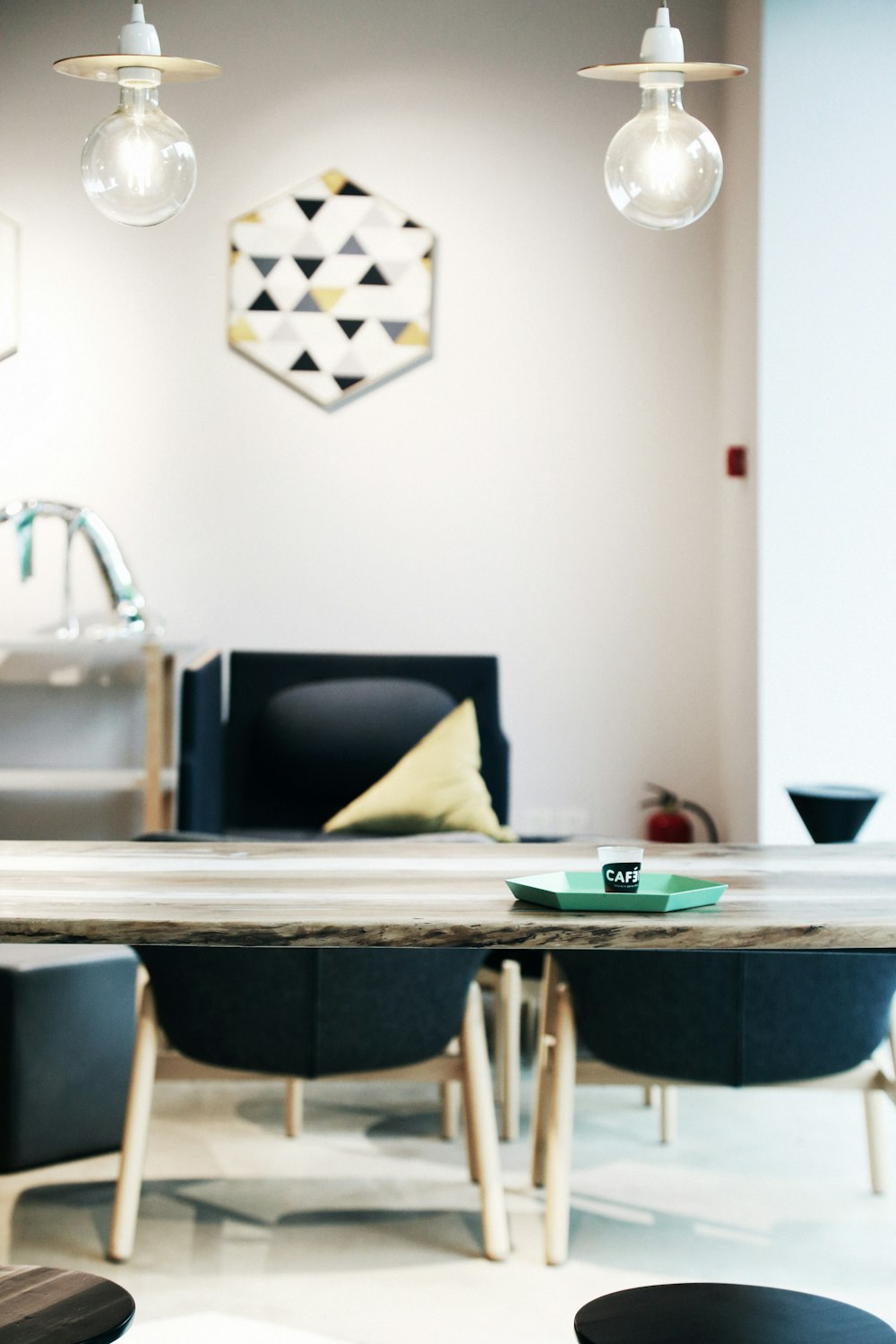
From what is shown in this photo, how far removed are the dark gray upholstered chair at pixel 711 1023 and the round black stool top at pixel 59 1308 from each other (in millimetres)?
1071

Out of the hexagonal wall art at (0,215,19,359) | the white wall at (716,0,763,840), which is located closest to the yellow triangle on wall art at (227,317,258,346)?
the hexagonal wall art at (0,215,19,359)

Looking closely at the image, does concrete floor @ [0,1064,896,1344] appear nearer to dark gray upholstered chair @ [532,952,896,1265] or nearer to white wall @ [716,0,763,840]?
dark gray upholstered chair @ [532,952,896,1265]

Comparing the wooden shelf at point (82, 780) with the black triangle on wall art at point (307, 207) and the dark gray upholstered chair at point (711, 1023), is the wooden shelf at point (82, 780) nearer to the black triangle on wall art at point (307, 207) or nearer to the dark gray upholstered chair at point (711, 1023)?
the black triangle on wall art at point (307, 207)

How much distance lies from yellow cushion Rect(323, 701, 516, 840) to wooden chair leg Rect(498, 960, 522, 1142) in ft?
1.24

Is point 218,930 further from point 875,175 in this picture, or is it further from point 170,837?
point 875,175

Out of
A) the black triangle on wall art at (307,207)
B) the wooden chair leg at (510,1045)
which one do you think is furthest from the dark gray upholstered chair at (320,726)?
the black triangle on wall art at (307,207)

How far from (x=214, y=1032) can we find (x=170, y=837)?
0.31 m

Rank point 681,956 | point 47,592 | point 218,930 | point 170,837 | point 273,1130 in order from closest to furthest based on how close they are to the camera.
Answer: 1. point 218,930
2. point 681,956
3. point 170,837
4. point 273,1130
5. point 47,592

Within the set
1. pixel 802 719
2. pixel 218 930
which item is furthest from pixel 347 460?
pixel 218 930

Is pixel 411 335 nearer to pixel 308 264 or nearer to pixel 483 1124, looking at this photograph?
pixel 308 264

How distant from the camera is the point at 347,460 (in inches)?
172

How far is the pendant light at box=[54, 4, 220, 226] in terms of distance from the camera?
1.83 m

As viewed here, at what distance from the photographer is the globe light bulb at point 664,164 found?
1.83m

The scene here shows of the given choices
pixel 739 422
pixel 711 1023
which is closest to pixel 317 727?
pixel 739 422
